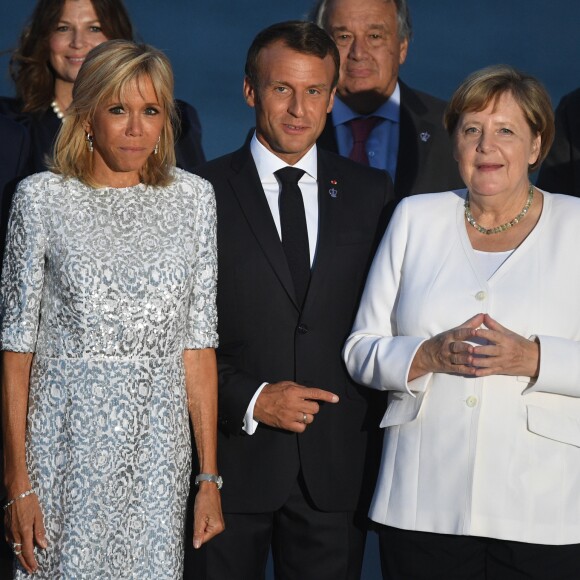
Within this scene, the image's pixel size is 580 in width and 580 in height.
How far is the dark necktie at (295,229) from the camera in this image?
9.87 feet

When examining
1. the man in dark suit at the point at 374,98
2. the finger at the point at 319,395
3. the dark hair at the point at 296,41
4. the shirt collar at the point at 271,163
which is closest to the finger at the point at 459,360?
the finger at the point at 319,395

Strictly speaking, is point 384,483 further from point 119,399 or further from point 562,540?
point 119,399

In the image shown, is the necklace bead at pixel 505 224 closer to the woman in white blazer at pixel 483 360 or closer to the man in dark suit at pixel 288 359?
the woman in white blazer at pixel 483 360

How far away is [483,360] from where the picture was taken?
2637mm

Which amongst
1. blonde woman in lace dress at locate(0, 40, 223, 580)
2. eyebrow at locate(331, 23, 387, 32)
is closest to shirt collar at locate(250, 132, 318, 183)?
blonde woman in lace dress at locate(0, 40, 223, 580)

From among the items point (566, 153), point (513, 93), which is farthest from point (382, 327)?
point (566, 153)

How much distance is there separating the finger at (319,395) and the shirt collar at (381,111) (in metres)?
1.42

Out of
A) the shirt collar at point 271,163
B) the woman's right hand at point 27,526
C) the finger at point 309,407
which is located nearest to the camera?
the woman's right hand at point 27,526

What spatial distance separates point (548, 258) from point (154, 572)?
1184 millimetres

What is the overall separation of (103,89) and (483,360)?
1.07m

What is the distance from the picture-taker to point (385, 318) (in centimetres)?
291

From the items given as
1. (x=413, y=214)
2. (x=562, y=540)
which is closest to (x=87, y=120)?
(x=413, y=214)

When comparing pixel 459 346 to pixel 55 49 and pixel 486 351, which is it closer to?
pixel 486 351

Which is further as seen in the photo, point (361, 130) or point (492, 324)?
point (361, 130)
